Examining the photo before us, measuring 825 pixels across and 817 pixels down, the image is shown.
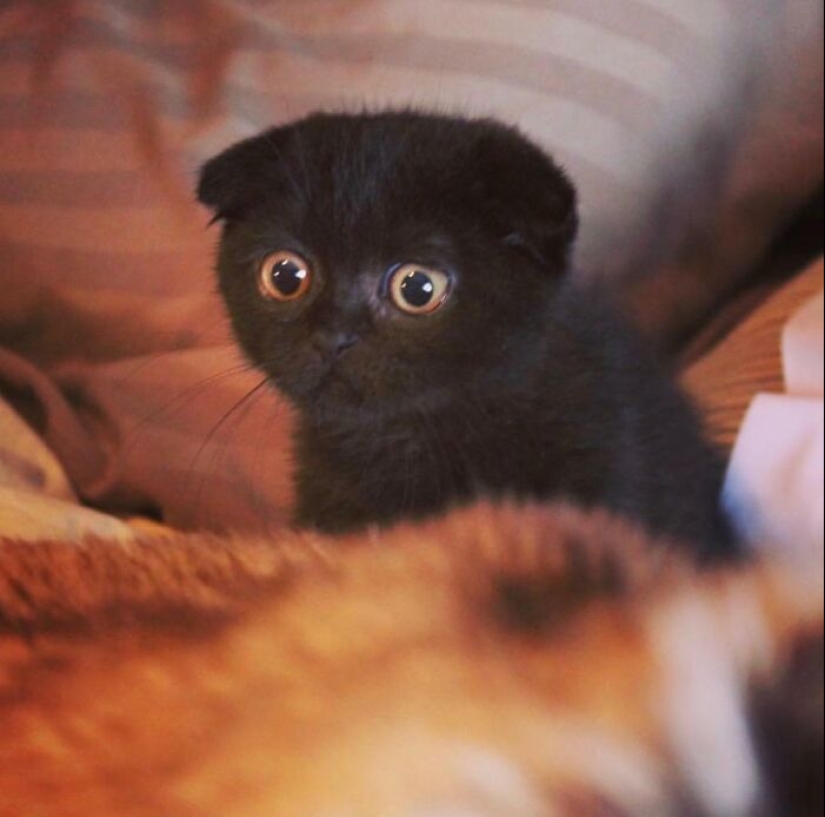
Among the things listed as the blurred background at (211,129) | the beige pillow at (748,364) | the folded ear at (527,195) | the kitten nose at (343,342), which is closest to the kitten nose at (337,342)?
the kitten nose at (343,342)

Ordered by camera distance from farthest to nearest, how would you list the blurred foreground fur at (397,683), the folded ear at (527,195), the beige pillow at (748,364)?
the beige pillow at (748,364) → the folded ear at (527,195) → the blurred foreground fur at (397,683)

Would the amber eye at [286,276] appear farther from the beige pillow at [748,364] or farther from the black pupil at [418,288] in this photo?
the beige pillow at [748,364]

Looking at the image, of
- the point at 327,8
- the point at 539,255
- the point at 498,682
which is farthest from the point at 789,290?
the point at 498,682

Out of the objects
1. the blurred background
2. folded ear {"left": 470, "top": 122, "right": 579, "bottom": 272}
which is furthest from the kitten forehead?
the blurred background

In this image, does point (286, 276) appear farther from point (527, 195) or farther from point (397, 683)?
point (397, 683)

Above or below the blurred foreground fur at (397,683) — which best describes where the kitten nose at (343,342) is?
above

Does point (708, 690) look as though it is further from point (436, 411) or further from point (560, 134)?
point (560, 134)

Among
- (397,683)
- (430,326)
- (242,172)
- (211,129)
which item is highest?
(211,129)

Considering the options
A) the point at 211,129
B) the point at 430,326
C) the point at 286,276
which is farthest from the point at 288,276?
the point at 211,129
